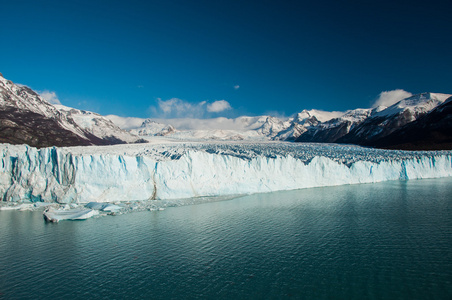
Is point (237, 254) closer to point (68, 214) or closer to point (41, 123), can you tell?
point (68, 214)

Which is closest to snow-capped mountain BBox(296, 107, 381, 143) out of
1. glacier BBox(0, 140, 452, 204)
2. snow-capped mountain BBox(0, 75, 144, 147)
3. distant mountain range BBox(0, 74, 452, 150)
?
distant mountain range BBox(0, 74, 452, 150)

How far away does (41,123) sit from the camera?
7238 centimetres

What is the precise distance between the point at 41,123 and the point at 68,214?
68.6 meters

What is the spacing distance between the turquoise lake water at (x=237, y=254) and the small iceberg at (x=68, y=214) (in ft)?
1.69

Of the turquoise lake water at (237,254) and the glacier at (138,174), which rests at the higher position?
the glacier at (138,174)

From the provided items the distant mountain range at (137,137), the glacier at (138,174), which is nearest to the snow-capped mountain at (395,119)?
the distant mountain range at (137,137)

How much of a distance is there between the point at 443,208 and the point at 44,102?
108m

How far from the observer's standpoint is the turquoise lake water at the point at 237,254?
808 cm

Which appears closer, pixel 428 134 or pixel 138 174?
pixel 138 174

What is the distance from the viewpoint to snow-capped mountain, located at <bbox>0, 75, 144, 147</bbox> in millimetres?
61406

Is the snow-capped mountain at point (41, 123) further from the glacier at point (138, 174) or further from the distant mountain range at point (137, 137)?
the glacier at point (138, 174)

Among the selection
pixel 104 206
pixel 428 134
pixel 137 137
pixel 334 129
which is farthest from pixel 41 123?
pixel 334 129

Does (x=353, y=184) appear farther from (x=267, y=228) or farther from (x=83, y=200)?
(x=83, y=200)

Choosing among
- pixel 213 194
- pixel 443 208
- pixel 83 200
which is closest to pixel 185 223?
pixel 213 194
